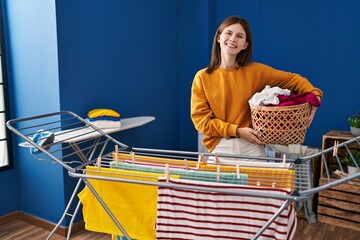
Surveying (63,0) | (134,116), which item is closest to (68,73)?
(63,0)

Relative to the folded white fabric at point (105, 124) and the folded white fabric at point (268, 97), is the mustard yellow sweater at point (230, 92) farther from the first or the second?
the folded white fabric at point (105, 124)

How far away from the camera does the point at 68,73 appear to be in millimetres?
2646

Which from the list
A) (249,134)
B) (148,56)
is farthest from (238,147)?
(148,56)

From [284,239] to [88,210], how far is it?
2.66 ft

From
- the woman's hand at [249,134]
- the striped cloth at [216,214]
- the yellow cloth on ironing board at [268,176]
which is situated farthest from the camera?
the woman's hand at [249,134]

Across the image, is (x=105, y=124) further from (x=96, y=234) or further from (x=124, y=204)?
(x=124, y=204)

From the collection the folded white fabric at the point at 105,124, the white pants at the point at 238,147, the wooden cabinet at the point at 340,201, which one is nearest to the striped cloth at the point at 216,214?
the white pants at the point at 238,147

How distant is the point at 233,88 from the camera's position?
177cm

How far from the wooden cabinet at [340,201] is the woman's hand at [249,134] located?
→ 4.39 ft

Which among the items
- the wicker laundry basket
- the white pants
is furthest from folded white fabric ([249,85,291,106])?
the white pants

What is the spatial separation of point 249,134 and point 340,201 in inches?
64.4

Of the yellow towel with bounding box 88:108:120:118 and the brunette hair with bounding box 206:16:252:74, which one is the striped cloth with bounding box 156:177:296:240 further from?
the yellow towel with bounding box 88:108:120:118

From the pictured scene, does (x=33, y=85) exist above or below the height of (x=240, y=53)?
below

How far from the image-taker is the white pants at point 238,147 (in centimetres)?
183
